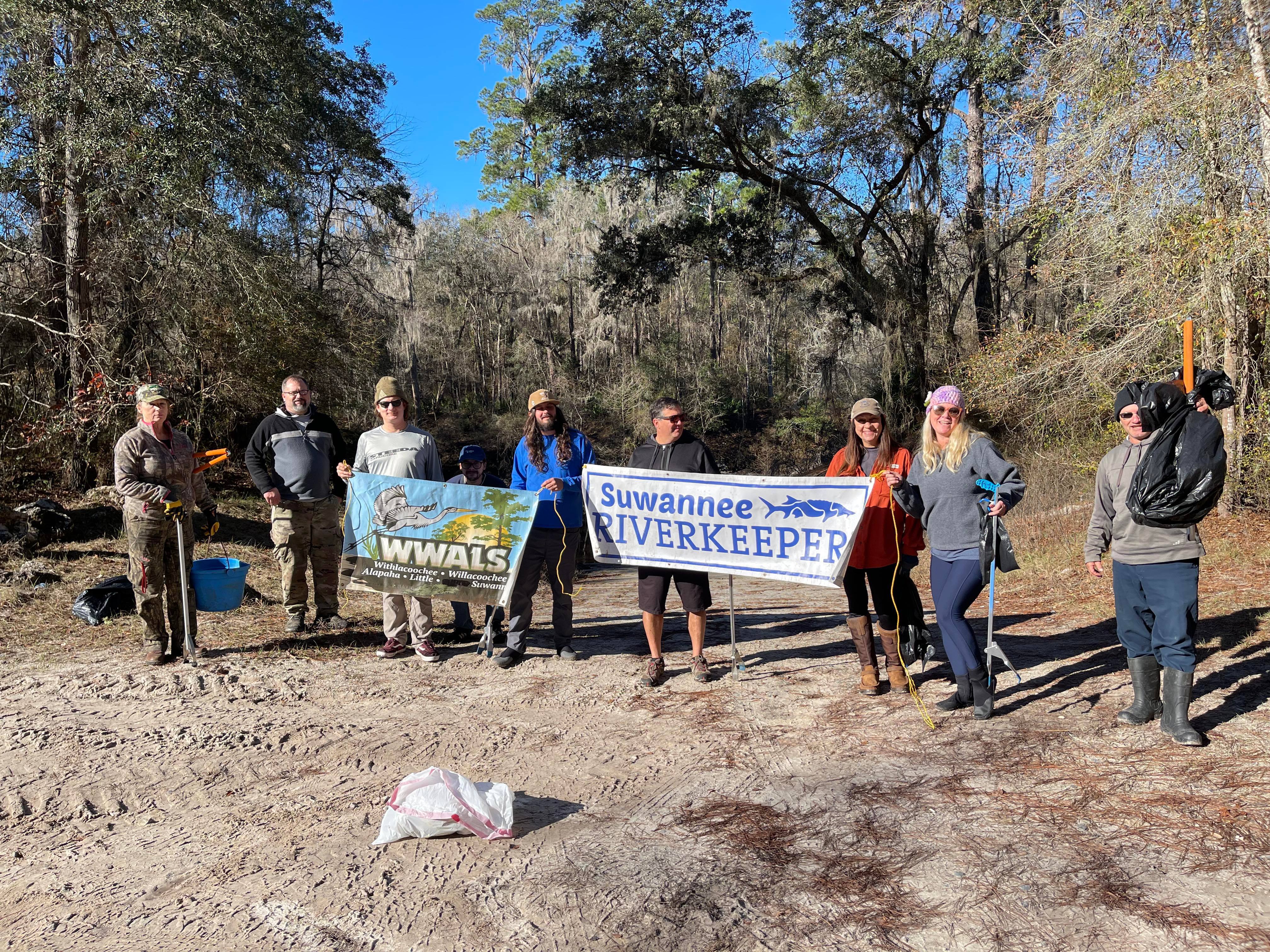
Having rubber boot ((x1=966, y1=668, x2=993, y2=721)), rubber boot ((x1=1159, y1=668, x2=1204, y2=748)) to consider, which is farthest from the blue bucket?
rubber boot ((x1=1159, y1=668, x2=1204, y2=748))

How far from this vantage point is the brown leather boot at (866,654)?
5.61 m

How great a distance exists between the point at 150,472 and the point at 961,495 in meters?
5.50

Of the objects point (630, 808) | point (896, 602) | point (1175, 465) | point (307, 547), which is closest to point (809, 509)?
point (896, 602)

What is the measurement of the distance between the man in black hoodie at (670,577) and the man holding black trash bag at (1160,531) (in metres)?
2.46

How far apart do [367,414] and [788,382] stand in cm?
2036

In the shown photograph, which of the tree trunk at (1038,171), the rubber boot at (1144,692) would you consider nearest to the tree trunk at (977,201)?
the tree trunk at (1038,171)

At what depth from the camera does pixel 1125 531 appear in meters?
4.77

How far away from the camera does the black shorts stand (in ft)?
19.7

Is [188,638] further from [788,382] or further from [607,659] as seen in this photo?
[788,382]

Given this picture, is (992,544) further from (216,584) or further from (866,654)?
(216,584)

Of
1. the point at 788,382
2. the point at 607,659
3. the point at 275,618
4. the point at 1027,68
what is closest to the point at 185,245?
the point at 275,618

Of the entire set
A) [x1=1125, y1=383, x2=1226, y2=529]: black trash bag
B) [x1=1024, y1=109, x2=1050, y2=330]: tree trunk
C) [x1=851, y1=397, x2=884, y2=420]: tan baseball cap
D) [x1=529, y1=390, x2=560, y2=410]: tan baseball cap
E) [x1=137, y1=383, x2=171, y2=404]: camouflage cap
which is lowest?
[x1=1125, y1=383, x2=1226, y2=529]: black trash bag

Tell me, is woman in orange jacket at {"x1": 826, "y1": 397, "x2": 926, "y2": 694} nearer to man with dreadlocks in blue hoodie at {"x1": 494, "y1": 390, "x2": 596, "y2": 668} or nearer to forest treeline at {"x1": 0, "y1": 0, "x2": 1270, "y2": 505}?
man with dreadlocks in blue hoodie at {"x1": 494, "y1": 390, "x2": 596, "y2": 668}

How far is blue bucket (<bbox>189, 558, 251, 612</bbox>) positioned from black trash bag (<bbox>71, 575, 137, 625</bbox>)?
3.72 feet
